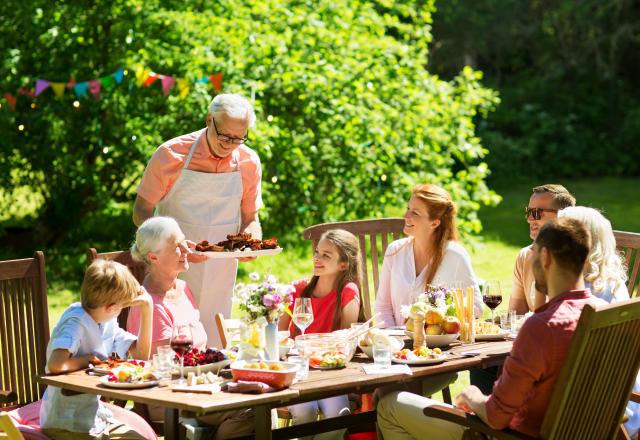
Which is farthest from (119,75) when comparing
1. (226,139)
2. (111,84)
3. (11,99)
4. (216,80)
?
(226,139)

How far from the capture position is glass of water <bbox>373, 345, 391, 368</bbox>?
4387 millimetres

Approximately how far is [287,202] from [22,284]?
19.4 ft

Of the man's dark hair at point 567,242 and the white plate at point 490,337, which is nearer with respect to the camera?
the man's dark hair at point 567,242

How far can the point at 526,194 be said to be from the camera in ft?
51.4

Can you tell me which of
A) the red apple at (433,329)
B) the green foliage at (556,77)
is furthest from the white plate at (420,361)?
the green foliage at (556,77)

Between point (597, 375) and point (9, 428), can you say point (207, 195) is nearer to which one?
point (9, 428)

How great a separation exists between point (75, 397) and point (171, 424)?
45 cm

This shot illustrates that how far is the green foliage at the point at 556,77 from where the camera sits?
16.9 m

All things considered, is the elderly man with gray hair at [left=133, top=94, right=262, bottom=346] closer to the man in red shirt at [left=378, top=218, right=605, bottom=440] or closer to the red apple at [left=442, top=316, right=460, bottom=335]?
the red apple at [left=442, top=316, right=460, bottom=335]

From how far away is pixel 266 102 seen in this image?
34.1 feet

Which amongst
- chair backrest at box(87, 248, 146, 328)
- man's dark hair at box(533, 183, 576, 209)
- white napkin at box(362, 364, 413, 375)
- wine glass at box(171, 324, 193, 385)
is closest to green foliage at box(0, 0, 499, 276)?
chair backrest at box(87, 248, 146, 328)

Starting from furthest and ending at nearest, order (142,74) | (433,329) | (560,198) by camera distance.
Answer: (142,74) < (560,198) < (433,329)

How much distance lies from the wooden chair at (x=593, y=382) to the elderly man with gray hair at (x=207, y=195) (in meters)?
2.07

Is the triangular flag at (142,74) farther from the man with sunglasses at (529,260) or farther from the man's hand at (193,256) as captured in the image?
the man with sunglasses at (529,260)
